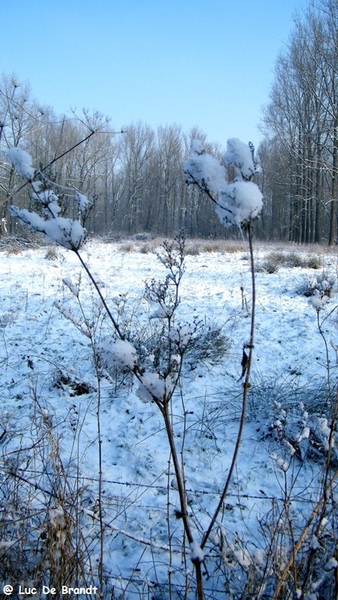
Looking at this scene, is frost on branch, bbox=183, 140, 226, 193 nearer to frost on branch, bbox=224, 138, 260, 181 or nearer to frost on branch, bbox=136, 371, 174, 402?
frost on branch, bbox=224, 138, 260, 181

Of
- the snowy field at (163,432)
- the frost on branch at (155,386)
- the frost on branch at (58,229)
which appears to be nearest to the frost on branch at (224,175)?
the frost on branch at (58,229)

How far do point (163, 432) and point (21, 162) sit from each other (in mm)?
2630

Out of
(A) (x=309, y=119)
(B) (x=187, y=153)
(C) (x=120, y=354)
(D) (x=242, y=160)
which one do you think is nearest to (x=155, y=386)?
(C) (x=120, y=354)

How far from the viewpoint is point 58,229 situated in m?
0.85

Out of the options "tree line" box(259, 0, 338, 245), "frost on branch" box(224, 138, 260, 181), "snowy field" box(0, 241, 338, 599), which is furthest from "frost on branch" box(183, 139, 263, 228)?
"tree line" box(259, 0, 338, 245)

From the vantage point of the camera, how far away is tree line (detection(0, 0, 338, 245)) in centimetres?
192

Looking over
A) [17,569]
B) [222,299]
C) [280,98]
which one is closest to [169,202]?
[280,98]

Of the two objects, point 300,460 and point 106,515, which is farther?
point 300,460

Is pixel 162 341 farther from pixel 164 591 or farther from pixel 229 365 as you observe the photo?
pixel 164 591

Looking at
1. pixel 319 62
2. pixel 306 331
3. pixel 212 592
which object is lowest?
pixel 212 592

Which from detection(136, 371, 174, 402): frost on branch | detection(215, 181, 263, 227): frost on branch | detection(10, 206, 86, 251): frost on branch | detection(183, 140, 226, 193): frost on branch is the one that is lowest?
detection(136, 371, 174, 402): frost on branch

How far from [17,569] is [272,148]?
28732mm

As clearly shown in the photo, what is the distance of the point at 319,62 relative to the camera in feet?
57.9

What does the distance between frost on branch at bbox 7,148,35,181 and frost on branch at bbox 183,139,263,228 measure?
33 cm
